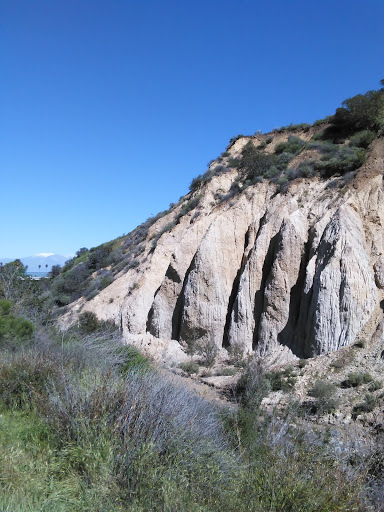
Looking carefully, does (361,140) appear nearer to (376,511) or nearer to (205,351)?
(205,351)

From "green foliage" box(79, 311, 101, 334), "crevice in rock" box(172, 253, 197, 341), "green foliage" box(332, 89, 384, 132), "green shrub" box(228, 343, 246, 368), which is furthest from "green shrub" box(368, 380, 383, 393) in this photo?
"green foliage" box(332, 89, 384, 132)

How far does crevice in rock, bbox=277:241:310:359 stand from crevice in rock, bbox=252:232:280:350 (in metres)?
1.15

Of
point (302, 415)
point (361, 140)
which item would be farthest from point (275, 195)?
point (302, 415)

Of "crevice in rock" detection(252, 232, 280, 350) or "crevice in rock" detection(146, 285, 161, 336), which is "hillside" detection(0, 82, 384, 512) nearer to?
"crevice in rock" detection(252, 232, 280, 350)

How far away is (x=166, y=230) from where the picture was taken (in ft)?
74.8

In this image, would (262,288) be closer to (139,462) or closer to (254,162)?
(254,162)

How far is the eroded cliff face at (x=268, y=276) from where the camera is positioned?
1430 centimetres

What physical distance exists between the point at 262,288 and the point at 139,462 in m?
13.0

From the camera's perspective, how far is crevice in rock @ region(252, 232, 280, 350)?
16631 millimetres

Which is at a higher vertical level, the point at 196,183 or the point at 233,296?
the point at 196,183

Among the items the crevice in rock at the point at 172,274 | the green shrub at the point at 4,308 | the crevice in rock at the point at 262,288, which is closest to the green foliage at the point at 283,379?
the crevice in rock at the point at 262,288

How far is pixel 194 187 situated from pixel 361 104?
10928mm

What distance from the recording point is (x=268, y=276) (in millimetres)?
16781

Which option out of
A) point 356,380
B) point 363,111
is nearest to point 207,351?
point 356,380
